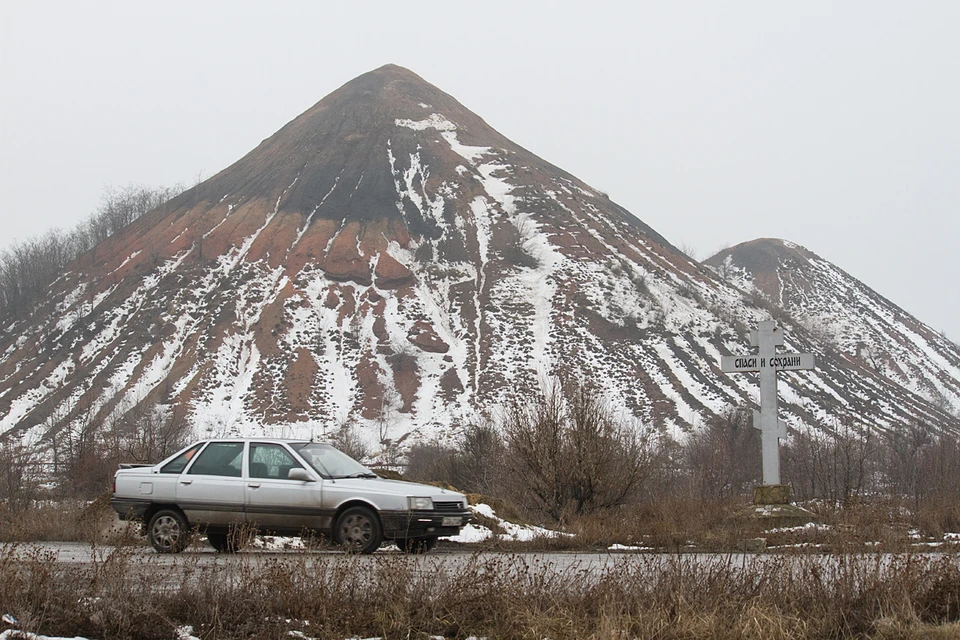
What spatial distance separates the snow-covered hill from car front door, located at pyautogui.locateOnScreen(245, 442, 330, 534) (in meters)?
55.4

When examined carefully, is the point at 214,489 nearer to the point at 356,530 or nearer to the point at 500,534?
the point at 356,530

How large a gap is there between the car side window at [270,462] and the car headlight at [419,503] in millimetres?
1634

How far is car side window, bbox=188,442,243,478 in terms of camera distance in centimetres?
1237

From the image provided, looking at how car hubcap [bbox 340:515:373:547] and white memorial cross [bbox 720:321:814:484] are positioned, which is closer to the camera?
car hubcap [bbox 340:515:373:547]

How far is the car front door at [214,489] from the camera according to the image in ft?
39.6

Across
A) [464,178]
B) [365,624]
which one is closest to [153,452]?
[365,624]

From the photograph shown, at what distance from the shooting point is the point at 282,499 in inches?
468

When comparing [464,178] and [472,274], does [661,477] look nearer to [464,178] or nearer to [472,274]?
[472,274]

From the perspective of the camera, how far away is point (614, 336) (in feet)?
275

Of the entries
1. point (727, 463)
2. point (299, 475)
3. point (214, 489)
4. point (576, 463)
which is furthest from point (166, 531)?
point (727, 463)

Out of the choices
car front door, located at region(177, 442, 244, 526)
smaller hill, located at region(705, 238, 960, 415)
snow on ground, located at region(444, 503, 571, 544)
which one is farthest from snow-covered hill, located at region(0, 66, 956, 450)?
car front door, located at region(177, 442, 244, 526)

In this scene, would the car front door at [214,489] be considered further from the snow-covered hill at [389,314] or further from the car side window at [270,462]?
the snow-covered hill at [389,314]

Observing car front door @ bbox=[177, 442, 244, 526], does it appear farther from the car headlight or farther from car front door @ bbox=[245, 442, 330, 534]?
the car headlight

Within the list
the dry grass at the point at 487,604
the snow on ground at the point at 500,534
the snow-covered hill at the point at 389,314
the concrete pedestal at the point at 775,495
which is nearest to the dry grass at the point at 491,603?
the dry grass at the point at 487,604
